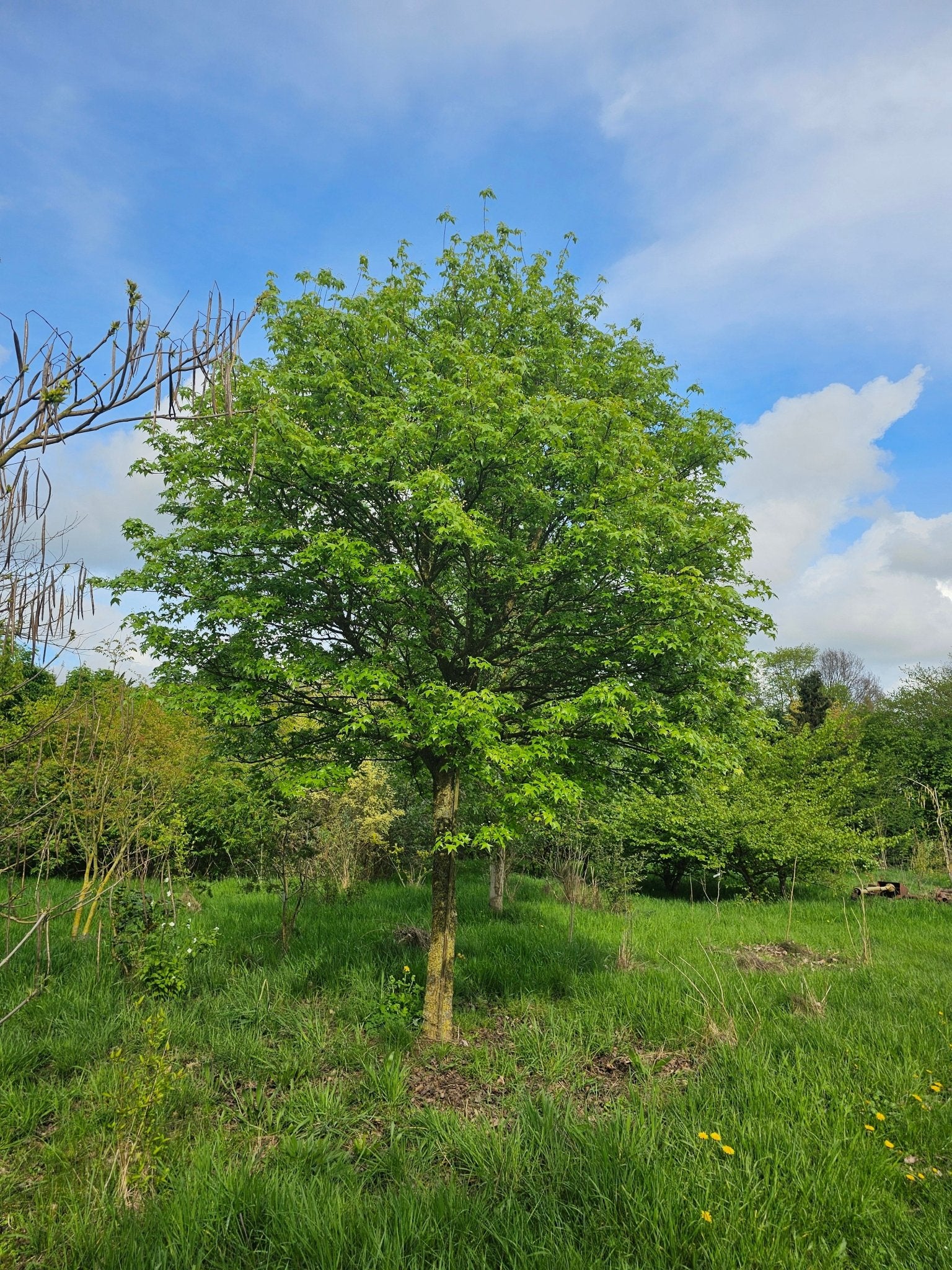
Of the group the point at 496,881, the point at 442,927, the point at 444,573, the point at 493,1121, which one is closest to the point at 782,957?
the point at 496,881

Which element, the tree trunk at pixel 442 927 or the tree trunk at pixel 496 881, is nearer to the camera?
the tree trunk at pixel 442 927

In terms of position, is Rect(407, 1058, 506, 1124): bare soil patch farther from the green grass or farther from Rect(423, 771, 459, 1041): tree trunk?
Rect(423, 771, 459, 1041): tree trunk

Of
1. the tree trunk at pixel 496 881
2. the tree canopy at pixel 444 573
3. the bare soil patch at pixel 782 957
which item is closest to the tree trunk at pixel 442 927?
the tree canopy at pixel 444 573

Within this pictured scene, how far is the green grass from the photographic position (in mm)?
3541

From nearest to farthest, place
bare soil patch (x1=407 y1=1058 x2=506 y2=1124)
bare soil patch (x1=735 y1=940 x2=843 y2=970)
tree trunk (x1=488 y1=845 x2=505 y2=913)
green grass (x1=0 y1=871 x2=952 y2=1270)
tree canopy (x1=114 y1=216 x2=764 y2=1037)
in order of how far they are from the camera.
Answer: green grass (x1=0 y1=871 x2=952 y2=1270), bare soil patch (x1=407 y1=1058 x2=506 y2=1124), tree canopy (x1=114 y1=216 x2=764 y2=1037), bare soil patch (x1=735 y1=940 x2=843 y2=970), tree trunk (x1=488 y1=845 x2=505 y2=913)

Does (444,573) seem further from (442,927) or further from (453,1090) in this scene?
(453,1090)

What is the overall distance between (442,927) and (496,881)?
6269 millimetres

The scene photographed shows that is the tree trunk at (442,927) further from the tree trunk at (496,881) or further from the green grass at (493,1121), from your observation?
the tree trunk at (496,881)

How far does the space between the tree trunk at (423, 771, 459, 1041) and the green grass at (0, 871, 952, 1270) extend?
1.33 ft

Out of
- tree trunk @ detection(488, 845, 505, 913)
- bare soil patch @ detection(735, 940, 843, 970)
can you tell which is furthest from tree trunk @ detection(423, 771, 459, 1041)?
tree trunk @ detection(488, 845, 505, 913)

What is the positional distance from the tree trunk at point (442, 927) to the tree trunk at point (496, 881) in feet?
17.5

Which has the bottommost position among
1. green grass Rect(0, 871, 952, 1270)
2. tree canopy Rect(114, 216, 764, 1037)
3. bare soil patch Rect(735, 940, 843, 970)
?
bare soil patch Rect(735, 940, 843, 970)

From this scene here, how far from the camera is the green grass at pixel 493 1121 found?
3541mm

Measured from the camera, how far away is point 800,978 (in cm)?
802
